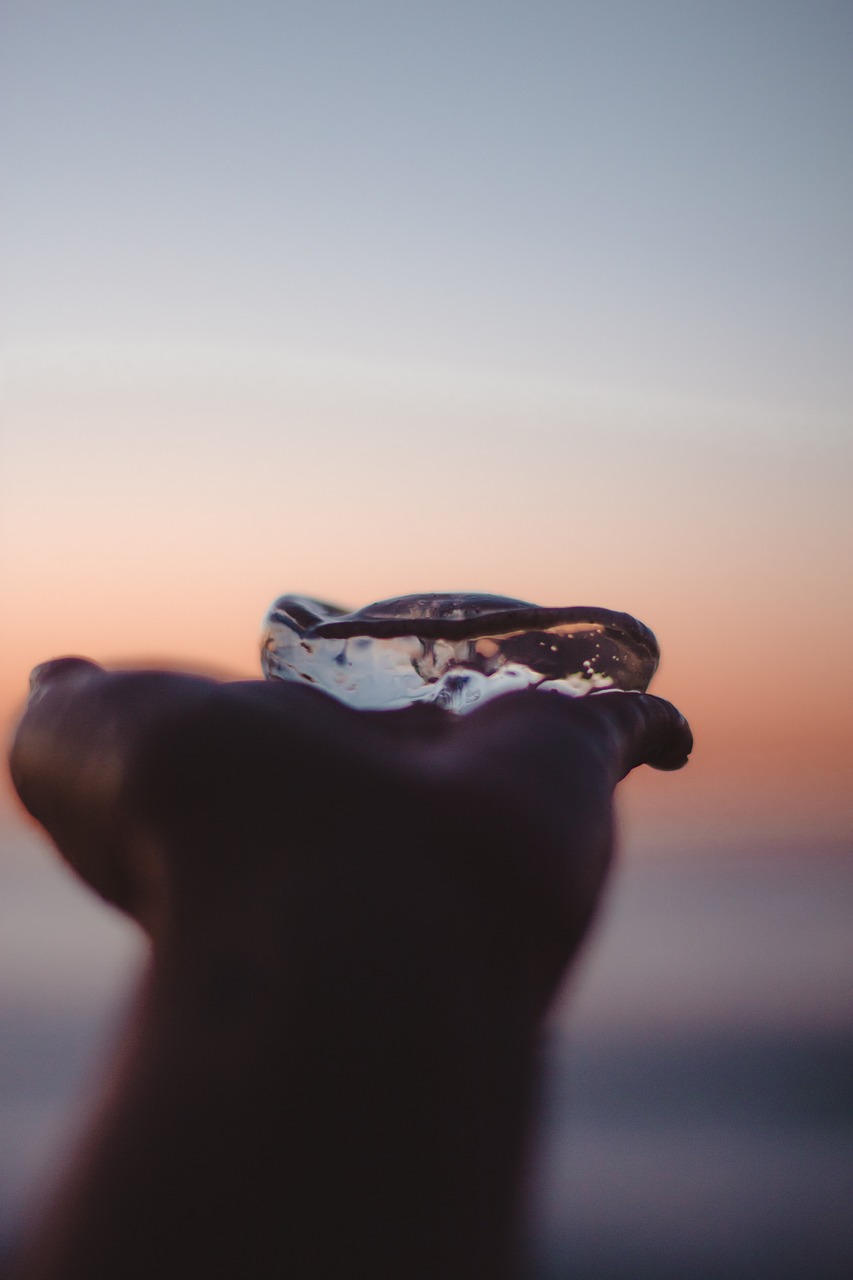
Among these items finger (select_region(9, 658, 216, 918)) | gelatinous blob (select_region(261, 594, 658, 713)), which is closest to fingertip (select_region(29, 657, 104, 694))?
finger (select_region(9, 658, 216, 918))

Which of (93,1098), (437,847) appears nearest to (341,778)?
(437,847)

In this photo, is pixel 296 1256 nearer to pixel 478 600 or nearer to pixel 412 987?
pixel 412 987

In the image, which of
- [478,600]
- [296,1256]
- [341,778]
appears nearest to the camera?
[296,1256]

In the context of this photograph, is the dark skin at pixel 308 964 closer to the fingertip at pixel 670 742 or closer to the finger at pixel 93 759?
the finger at pixel 93 759

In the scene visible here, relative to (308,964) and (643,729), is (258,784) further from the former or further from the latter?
(643,729)

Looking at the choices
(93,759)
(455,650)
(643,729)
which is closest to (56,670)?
(93,759)

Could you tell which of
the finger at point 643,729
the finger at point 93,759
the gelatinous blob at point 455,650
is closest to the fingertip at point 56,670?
the finger at point 93,759
